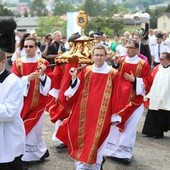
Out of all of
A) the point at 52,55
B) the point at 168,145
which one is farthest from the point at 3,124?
the point at 52,55

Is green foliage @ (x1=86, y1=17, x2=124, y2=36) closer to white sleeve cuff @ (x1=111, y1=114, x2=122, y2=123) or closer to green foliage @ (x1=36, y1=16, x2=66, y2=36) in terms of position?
green foliage @ (x1=36, y1=16, x2=66, y2=36)

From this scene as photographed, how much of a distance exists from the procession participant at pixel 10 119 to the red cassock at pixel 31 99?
1868 mm

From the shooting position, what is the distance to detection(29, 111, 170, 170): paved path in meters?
6.44

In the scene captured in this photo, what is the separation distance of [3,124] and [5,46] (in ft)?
2.22

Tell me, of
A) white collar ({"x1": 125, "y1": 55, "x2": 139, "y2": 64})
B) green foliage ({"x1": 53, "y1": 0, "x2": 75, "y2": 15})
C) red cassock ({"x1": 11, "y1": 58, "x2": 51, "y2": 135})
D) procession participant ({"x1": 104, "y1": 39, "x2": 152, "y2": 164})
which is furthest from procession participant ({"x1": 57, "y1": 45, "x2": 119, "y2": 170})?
green foliage ({"x1": 53, "y1": 0, "x2": 75, "y2": 15})

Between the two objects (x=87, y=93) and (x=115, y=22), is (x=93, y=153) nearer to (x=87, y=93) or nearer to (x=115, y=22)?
(x=87, y=93)

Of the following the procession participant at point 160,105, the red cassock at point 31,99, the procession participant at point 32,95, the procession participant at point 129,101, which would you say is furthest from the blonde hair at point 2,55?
the procession participant at point 160,105

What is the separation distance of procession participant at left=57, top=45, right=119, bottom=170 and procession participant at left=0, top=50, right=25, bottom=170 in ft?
4.98

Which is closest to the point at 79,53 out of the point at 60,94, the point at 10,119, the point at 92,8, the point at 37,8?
the point at 60,94

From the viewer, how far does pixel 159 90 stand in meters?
8.81

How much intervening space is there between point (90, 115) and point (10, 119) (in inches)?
69.4

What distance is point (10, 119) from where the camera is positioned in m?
4.09

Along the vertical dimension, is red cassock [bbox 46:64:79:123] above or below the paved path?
above

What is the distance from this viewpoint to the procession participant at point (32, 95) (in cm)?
613
